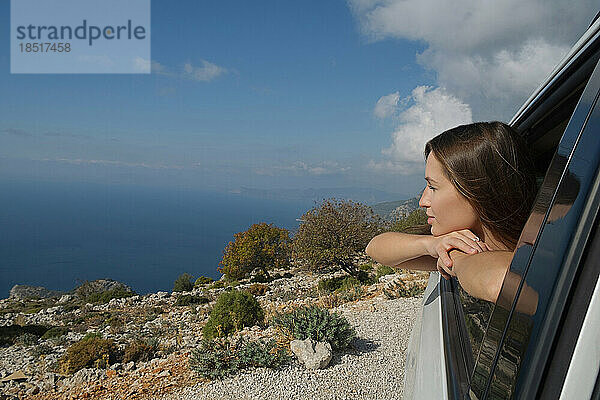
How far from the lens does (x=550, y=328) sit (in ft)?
1.60

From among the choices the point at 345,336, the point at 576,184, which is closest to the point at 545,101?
the point at 576,184

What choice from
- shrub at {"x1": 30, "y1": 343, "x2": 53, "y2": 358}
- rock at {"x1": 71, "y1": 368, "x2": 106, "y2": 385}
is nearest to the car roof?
rock at {"x1": 71, "y1": 368, "x2": 106, "y2": 385}

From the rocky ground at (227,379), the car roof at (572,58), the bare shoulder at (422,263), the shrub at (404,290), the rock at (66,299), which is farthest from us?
the rock at (66,299)

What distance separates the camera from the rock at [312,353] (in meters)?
4.72

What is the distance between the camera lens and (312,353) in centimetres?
480

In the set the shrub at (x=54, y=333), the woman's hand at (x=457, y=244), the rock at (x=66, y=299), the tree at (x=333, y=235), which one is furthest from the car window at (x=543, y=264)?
the rock at (x=66, y=299)

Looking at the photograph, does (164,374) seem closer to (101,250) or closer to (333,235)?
(333,235)

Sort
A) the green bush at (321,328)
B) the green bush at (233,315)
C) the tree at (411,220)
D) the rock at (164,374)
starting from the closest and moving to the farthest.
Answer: the green bush at (321,328)
the rock at (164,374)
the green bush at (233,315)
the tree at (411,220)

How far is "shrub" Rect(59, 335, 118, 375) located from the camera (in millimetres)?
6711

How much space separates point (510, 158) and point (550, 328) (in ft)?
3.01

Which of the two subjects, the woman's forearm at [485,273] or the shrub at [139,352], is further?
the shrub at [139,352]

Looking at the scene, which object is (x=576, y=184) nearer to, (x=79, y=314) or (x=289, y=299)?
(x=289, y=299)

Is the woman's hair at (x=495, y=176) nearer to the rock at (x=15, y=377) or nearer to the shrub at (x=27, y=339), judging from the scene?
the rock at (x=15, y=377)

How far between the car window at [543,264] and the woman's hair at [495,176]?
634 millimetres
